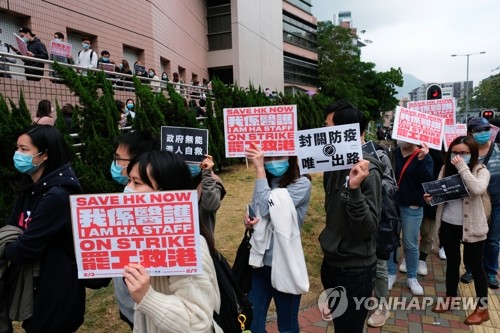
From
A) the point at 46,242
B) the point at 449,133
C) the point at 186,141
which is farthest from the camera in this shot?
the point at 449,133

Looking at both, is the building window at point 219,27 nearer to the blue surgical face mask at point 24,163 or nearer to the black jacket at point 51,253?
the blue surgical face mask at point 24,163

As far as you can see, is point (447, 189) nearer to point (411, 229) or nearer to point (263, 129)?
point (411, 229)

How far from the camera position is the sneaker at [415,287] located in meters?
4.33

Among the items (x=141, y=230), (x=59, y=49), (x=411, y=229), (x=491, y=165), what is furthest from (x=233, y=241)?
(x=59, y=49)

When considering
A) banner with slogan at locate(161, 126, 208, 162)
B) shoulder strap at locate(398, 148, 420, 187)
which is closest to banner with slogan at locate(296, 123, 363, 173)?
banner with slogan at locate(161, 126, 208, 162)

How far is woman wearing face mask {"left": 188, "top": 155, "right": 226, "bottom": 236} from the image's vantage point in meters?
2.77

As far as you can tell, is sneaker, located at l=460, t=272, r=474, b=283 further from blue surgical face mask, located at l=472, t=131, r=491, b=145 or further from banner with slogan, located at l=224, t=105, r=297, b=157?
banner with slogan, located at l=224, t=105, r=297, b=157

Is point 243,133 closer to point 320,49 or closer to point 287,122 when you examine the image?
point 287,122

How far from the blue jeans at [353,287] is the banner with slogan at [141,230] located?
4.30 feet

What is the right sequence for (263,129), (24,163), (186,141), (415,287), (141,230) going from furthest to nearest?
(415,287)
(186,141)
(263,129)
(24,163)
(141,230)

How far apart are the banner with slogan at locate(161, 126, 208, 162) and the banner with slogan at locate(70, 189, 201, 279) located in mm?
1573

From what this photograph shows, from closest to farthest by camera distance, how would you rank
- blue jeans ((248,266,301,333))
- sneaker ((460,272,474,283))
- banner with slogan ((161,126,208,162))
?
blue jeans ((248,266,301,333)) → banner with slogan ((161,126,208,162)) → sneaker ((460,272,474,283))

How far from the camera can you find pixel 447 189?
3.79 meters

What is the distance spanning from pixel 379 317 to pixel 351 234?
1.83 m
